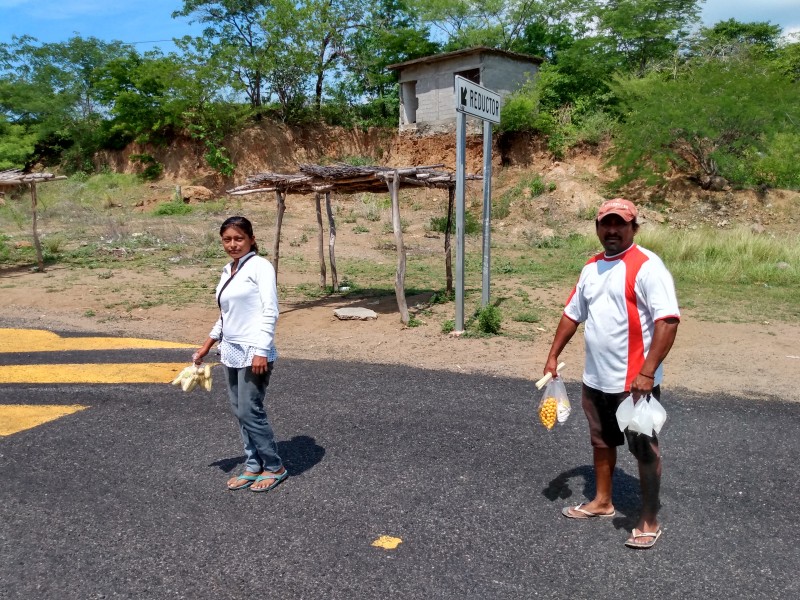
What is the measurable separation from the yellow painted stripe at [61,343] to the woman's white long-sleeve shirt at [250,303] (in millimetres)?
5029

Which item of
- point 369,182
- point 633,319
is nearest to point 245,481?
point 633,319

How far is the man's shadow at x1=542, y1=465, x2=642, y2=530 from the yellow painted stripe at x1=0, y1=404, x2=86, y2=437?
4.11 meters

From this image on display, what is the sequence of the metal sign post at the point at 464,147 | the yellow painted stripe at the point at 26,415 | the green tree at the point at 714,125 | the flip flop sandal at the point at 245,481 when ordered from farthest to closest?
1. the green tree at the point at 714,125
2. the metal sign post at the point at 464,147
3. the yellow painted stripe at the point at 26,415
4. the flip flop sandal at the point at 245,481

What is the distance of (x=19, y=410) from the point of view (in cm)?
608

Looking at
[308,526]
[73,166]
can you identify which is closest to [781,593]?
[308,526]

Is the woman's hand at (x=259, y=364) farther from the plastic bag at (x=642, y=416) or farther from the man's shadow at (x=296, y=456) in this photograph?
the plastic bag at (x=642, y=416)

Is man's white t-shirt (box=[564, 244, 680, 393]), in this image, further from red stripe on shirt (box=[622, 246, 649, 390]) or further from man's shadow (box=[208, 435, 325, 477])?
man's shadow (box=[208, 435, 325, 477])

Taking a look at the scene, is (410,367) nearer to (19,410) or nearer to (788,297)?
(19,410)

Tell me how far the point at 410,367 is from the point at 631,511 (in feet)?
13.2

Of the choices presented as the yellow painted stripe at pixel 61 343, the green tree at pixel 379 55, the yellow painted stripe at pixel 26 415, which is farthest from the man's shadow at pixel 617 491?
the green tree at pixel 379 55

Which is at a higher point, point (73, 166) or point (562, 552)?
point (73, 166)

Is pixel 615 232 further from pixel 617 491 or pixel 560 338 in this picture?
pixel 617 491

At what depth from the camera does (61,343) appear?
30.1ft

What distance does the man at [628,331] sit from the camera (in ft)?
11.1
